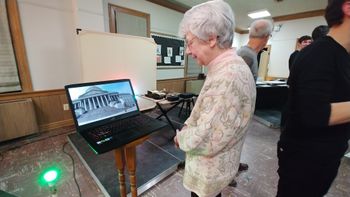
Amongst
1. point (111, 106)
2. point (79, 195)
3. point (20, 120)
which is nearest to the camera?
point (111, 106)

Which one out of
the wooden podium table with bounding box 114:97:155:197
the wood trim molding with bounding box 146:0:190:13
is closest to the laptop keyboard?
the wooden podium table with bounding box 114:97:155:197

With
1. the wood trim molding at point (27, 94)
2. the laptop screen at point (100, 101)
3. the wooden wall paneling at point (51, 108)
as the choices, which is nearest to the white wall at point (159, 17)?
the wood trim molding at point (27, 94)

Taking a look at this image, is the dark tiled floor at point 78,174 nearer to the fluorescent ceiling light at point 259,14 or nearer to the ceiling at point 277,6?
the ceiling at point 277,6

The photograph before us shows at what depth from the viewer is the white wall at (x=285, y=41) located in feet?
16.6

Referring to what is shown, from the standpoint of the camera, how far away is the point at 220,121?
605mm

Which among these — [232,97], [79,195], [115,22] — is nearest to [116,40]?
[115,22]

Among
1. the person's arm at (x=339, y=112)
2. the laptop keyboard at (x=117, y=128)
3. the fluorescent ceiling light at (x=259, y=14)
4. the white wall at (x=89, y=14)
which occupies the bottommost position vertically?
the laptop keyboard at (x=117, y=128)

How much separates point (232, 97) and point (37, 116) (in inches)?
128

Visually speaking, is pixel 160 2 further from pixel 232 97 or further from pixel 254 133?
pixel 232 97

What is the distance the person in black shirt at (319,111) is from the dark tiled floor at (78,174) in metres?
0.99

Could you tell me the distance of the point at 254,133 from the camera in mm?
2934

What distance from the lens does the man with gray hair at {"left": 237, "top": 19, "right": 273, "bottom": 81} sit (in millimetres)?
1511

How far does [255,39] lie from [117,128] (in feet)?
4.81

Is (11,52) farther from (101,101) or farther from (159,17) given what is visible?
(159,17)
